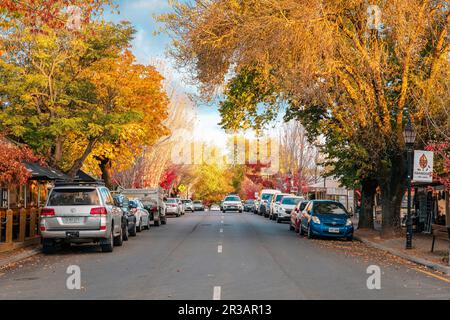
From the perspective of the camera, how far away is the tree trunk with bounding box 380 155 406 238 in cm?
2539

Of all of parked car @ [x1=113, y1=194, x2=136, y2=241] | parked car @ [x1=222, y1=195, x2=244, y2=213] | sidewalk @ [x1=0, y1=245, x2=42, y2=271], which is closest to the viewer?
sidewalk @ [x1=0, y1=245, x2=42, y2=271]

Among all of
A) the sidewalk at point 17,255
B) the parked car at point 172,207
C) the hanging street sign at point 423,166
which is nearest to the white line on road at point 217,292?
the sidewalk at point 17,255

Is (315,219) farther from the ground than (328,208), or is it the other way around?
(328,208)

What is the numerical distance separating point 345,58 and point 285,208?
65.9ft

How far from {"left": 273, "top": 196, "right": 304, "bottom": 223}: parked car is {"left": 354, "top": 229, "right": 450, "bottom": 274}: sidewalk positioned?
13392 mm

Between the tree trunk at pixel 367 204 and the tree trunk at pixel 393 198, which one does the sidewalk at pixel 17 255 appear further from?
the tree trunk at pixel 367 204

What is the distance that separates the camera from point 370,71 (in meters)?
22.8

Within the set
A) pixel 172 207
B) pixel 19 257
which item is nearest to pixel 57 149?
pixel 19 257

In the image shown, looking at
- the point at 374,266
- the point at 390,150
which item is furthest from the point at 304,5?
the point at 374,266

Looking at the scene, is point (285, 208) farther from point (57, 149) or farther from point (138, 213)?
point (57, 149)

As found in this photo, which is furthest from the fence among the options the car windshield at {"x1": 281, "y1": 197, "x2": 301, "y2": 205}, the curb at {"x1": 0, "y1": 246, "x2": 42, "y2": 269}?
the car windshield at {"x1": 281, "y1": 197, "x2": 301, "y2": 205}

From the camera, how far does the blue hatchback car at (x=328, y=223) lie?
25234 mm

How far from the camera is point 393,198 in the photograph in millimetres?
25547

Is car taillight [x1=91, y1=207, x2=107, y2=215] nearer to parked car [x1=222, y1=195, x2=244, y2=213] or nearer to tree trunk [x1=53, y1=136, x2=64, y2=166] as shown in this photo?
tree trunk [x1=53, y1=136, x2=64, y2=166]
